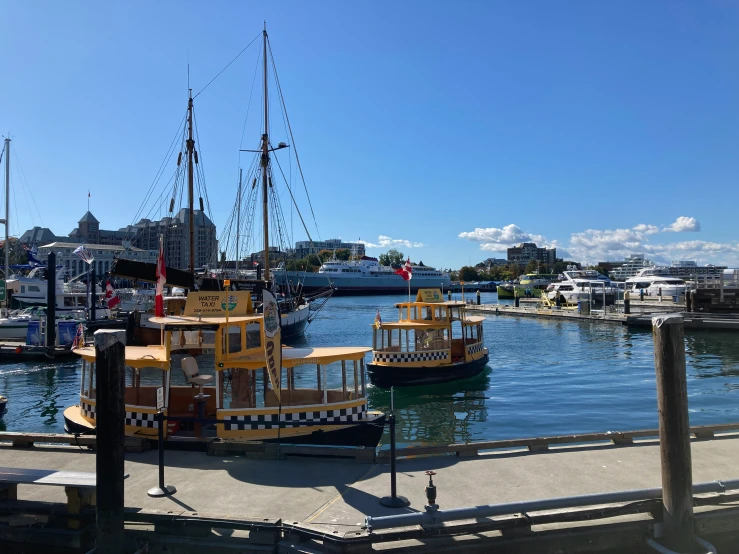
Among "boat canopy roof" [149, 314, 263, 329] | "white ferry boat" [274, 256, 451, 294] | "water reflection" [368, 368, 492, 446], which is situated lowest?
"water reflection" [368, 368, 492, 446]

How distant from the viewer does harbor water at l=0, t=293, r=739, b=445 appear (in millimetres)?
18453

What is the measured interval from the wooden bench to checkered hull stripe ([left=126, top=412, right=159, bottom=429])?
341 cm

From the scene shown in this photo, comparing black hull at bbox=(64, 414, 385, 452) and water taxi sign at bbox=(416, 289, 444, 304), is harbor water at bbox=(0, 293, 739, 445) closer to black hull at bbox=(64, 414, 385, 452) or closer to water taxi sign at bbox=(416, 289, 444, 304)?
water taxi sign at bbox=(416, 289, 444, 304)

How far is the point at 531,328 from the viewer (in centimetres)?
5234

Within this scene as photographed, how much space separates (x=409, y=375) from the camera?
2445 centimetres

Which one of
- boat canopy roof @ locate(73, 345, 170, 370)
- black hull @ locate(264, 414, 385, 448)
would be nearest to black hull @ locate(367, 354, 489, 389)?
black hull @ locate(264, 414, 385, 448)

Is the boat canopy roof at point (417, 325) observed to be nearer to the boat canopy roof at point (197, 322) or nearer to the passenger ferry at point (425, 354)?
the passenger ferry at point (425, 354)

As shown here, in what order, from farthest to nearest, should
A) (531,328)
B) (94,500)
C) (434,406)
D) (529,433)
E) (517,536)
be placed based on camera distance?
(531,328)
(434,406)
(529,433)
(94,500)
(517,536)

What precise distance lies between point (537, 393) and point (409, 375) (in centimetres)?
583

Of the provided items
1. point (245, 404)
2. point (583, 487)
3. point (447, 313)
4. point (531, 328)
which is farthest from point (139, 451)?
point (531, 328)

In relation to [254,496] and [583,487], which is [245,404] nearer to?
[254,496]

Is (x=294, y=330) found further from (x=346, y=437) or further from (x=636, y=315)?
(x=346, y=437)

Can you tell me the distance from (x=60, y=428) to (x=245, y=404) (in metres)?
12.3

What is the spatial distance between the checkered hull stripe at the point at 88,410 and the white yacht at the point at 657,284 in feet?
235
